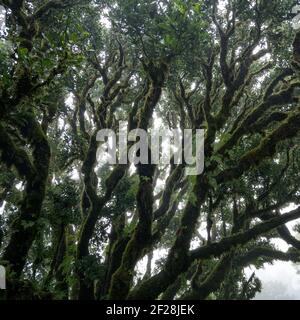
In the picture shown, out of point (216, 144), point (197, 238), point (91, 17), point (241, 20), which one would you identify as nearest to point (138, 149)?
point (216, 144)

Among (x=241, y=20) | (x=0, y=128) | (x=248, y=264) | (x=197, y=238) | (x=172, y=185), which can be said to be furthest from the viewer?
(x=197, y=238)

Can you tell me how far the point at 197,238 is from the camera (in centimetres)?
2044

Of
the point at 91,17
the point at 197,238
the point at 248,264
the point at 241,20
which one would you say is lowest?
the point at 248,264

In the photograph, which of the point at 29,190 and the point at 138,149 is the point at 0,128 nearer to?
the point at 29,190

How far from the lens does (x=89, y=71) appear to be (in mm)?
15906

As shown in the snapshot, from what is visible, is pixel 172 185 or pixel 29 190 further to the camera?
pixel 172 185

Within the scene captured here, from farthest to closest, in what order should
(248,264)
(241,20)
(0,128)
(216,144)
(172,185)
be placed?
(248,264) < (172,185) < (241,20) < (216,144) < (0,128)

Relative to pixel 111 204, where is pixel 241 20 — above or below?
above

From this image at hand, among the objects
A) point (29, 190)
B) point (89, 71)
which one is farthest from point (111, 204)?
point (89, 71)

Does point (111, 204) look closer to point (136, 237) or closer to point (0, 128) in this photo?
point (136, 237)

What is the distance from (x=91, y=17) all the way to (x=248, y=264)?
11.8 meters
